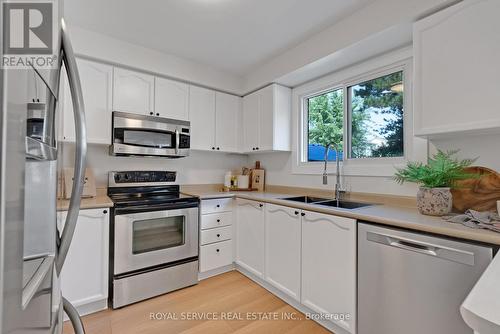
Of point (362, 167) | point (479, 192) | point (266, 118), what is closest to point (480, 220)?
point (479, 192)

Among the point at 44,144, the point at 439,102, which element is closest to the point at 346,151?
the point at 439,102

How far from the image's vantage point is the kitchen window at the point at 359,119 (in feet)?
6.61

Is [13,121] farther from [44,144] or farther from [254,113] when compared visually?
[254,113]

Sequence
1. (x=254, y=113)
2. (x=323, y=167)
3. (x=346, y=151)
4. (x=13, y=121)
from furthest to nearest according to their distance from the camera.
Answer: (x=254, y=113)
(x=323, y=167)
(x=346, y=151)
(x=13, y=121)

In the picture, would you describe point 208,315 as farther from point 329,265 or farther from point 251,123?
point 251,123

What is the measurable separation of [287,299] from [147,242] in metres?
1.35

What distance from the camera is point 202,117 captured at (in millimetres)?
2846

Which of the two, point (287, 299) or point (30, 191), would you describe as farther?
point (287, 299)

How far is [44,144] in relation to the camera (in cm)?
48

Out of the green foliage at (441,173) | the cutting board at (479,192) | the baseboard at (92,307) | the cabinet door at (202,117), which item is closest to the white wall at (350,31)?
the cabinet door at (202,117)

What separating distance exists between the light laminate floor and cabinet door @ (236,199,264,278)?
248 millimetres

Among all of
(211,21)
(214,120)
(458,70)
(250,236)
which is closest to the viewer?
(458,70)

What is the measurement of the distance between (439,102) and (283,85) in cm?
165

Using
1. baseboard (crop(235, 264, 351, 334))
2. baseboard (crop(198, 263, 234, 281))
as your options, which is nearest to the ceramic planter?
baseboard (crop(235, 264, 351, 334))
